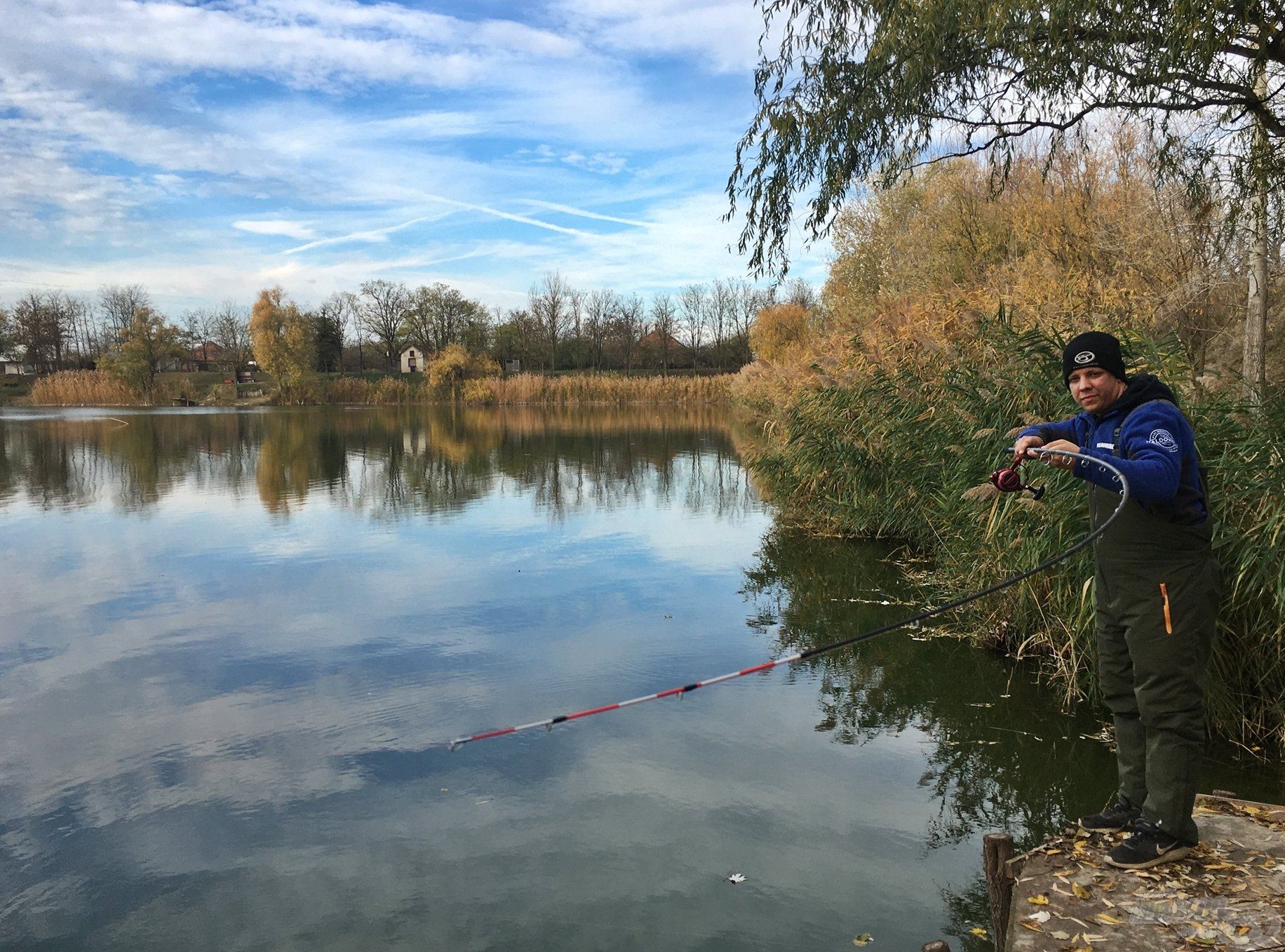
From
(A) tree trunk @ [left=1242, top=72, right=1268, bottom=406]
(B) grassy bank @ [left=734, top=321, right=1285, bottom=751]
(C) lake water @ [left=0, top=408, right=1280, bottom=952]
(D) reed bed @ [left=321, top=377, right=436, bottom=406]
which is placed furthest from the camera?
Answer: (D) reed bed @ [left=321, top=377, right=436, bottom=406]

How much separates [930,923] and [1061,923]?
4.03 ft

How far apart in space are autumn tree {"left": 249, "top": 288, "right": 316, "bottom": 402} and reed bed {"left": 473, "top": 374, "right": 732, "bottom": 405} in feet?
40.8

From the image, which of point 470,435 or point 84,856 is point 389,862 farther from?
point 470,435

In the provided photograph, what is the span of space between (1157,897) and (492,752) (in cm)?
404

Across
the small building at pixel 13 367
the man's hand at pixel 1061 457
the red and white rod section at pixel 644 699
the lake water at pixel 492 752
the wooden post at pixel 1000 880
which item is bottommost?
the lake water at pixel 492 752

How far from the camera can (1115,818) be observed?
3.87 m

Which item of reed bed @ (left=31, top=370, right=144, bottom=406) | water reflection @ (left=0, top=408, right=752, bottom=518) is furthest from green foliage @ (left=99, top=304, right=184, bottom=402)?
water reflection @ (left=0, top=408, right=752, bottom=518)

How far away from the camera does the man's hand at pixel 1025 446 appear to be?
150 inches

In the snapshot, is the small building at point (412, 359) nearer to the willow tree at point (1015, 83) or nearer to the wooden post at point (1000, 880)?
the willow tree at point (1015, 83)

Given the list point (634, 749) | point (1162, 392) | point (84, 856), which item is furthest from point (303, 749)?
point (1162, 392)

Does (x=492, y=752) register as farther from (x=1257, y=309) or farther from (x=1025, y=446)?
(x=1257, y=309)

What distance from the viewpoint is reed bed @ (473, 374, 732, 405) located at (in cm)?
5100

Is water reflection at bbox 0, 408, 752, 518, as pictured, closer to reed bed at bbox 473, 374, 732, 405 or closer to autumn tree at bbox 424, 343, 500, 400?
reed bed at bbox 473, 374, 732, 405

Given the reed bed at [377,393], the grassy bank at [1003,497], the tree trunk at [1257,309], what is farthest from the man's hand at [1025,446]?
the reed bed at [377,393]
